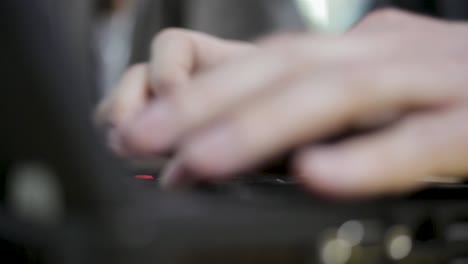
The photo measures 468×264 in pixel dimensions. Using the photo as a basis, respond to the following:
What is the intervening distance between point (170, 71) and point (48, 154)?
27 millimetres

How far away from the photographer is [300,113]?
9cm

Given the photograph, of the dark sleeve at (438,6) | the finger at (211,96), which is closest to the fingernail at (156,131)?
the finger at (211,96)

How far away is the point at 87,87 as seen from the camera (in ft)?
0.39

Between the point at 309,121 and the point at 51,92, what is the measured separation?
53 millimetres

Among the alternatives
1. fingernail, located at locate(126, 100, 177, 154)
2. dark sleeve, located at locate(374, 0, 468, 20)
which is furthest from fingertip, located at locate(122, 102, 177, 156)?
dark sleeve, located at locate(374, 0, 468, 20)

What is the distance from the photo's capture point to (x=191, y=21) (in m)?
0.18

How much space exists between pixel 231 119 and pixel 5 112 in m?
0.05

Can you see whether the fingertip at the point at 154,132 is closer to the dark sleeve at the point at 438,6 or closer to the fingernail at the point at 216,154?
the fingernail at the point at 216,154

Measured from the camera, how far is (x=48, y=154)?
115 millimetres

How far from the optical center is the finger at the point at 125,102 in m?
0.11

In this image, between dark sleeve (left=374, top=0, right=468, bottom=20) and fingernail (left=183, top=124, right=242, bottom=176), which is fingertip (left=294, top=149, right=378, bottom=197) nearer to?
fingernail (left=183, top=124, right=242, bottom=176)

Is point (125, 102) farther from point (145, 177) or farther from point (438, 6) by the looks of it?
point (438, 6)

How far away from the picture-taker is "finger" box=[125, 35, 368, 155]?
9cm

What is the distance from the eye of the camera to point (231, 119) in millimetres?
86
